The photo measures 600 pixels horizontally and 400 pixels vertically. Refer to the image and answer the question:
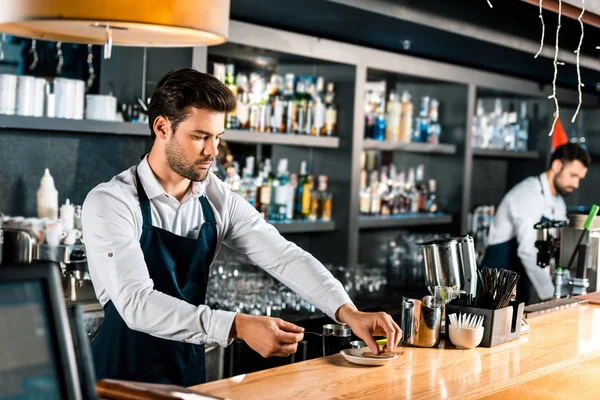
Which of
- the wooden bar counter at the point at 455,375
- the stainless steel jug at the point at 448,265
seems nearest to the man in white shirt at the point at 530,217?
the wooden bar counter at the point at 455,375

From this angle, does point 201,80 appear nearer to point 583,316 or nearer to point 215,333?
point 215,333

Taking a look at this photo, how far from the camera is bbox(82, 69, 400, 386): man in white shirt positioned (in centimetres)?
221

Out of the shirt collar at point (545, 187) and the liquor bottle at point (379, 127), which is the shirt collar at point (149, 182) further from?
the shirt collar at point (545, 187)

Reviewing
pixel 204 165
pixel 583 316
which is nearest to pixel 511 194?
pixel 583 316

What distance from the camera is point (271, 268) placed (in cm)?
277

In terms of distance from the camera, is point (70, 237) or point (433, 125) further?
point (433, 125)

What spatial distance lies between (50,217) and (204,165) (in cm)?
165

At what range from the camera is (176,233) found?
2.65 metres

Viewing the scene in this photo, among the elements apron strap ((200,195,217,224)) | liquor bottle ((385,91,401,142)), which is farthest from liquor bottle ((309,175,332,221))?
apron strap ((200,195,217,224))

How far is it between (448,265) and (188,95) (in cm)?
104

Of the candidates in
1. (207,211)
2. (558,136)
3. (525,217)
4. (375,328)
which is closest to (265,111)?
(525,217)

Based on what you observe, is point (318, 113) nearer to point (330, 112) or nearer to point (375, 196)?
point (330, 112)

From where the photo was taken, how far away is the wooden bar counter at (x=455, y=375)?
2.07 meters

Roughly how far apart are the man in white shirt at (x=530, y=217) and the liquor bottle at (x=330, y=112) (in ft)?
3.87
